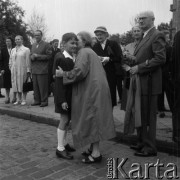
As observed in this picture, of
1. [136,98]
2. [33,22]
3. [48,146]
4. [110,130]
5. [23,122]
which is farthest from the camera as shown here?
[33,22]

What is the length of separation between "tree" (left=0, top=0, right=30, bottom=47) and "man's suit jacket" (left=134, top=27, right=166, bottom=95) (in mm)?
46034

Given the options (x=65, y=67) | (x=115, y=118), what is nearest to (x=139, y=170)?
(x=65, y=67)

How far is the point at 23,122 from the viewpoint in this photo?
714cm

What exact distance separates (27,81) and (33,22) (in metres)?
32.1

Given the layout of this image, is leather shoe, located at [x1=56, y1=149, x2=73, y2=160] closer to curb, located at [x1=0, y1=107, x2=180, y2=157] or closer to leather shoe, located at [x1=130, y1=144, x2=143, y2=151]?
leather shoe, located at [x1=130, y1=144, x2=143, y2=151]

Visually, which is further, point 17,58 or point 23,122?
point 17,58

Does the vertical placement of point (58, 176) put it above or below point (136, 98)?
below

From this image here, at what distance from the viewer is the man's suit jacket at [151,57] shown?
422 centimetres

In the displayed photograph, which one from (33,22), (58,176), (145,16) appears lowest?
(58,176)

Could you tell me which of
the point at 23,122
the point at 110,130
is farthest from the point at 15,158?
the point at 23,122

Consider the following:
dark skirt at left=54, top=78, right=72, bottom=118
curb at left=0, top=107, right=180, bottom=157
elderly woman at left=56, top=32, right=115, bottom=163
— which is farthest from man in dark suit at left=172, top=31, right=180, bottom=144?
dark skirt at left=54, top=78, right=72, bottom=118

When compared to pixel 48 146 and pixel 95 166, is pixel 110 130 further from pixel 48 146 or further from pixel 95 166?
pixel 48 146

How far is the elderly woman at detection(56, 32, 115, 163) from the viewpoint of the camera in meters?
4.04

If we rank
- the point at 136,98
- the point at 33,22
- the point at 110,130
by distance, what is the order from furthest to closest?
the point at 33,22
the point at 136,98
the point at 110,130
